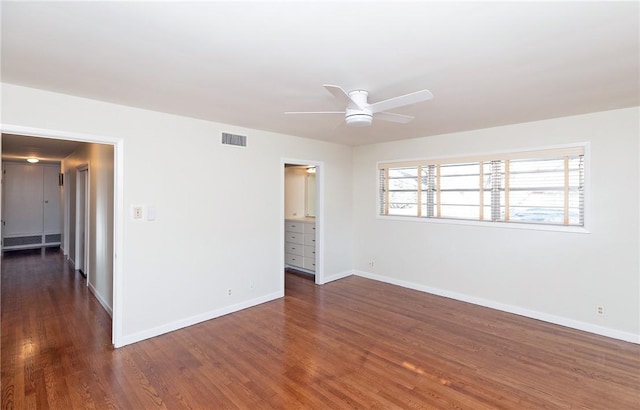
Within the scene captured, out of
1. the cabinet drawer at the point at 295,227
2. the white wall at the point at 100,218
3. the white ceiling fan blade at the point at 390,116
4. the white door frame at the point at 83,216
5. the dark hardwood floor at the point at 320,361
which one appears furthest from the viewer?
the cabinet drawer at the point at 295,227

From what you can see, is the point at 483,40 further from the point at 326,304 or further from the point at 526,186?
the point at 326,304

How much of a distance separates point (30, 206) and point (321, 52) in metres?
10.3

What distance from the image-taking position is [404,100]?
2.29 meters

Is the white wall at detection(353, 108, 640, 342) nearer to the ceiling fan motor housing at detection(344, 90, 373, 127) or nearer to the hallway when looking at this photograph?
the ceiling fan motor housing at detection(344, 90, 373, 127)

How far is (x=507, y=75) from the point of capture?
2385 mm

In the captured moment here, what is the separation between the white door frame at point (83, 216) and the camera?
5363 millimetres

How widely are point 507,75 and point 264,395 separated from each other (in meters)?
3.10

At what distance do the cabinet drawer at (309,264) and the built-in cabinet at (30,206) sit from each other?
712 cm

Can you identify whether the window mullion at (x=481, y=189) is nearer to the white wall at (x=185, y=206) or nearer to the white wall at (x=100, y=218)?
the white wall at (x=185, y=206)

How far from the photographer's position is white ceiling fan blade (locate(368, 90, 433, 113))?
216 centimetres

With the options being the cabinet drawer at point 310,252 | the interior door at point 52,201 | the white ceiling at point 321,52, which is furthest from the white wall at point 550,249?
the interior door at point 52,201

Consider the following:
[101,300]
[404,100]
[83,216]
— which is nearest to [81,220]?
[83,216]

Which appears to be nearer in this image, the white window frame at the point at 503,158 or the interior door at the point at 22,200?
the white window frame at the point at 503,158

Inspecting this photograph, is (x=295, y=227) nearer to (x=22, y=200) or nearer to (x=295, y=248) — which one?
(x=295, y=248)
